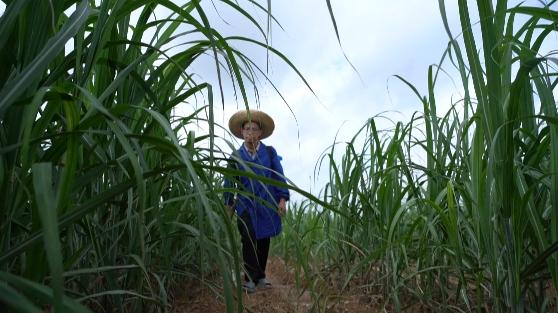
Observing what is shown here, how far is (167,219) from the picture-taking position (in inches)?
53.4

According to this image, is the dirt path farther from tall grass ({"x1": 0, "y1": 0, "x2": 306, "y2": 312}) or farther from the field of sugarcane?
tall grass ({"x1": 0, "y1": 0, "x2": 306, "y2": 312})

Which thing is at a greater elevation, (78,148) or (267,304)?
(78,148)

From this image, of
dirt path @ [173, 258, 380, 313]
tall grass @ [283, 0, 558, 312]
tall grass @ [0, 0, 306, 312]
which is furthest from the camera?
dirt path @ [173, 258, 380, 313]

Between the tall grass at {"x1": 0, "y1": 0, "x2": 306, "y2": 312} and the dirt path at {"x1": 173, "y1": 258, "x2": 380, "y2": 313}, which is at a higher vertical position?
the tall grass at {"x1": 0, "y1": 0, "x2": 306, "y2": 312}

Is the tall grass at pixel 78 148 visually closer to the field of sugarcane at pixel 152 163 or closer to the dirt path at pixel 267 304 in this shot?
the field of sugarcane at pixel 152 163

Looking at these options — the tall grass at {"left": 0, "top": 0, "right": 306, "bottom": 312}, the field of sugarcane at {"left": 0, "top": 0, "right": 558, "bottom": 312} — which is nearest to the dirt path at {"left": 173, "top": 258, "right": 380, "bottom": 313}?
the field of sugarcane at {"left": 0, "top": 0, "right": 558, "bottom": 312}

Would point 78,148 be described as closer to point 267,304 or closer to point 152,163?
point 152,163

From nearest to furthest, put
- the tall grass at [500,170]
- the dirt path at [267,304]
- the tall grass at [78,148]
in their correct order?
the tall grass at [78,148], the tall grass at [500,170], the dirt path at [267,304]

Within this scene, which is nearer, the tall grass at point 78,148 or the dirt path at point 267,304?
the tall grass at point 78,148

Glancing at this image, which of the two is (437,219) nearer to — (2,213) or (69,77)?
(69,77)

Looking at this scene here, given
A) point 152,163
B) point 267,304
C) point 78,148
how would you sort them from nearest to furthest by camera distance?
point 78,148
point 152,163
point 267,304

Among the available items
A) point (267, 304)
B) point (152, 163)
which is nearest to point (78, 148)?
point (152, 163)

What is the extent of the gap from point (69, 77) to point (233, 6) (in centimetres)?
32

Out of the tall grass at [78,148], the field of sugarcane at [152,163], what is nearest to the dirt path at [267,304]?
the field of sugarcane at [152,163]
